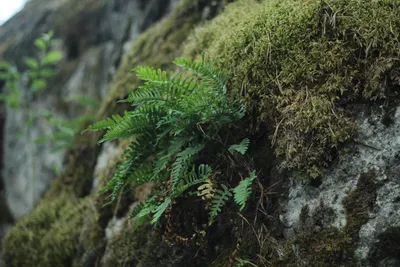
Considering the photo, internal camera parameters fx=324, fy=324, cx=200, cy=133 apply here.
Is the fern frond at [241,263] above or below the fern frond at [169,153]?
below

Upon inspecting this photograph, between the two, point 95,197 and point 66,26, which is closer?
point 95,197

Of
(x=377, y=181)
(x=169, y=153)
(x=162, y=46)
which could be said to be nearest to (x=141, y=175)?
(x=169, y=153)

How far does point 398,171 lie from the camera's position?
1714 millimetres

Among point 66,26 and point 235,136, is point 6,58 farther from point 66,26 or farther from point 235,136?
point 235,136

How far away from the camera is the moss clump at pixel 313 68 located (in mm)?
1897

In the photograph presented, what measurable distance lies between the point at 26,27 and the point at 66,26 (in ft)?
9.92

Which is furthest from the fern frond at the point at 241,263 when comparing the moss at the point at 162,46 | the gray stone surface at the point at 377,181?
the moss at the point at 162,46

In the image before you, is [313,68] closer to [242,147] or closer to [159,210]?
[242,147]

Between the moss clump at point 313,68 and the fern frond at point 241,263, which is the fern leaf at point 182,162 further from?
the fern frond at point 241,263

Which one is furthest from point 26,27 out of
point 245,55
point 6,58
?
point 245,55

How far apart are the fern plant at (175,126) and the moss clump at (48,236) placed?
1.46m

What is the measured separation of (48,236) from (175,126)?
234 centimetres

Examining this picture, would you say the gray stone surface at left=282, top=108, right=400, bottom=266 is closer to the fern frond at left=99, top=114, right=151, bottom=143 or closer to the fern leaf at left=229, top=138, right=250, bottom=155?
the fern leaf at left=229, top=138, right=250, bottom=155

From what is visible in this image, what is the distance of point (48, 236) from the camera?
3.57 meters
